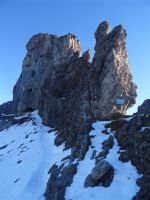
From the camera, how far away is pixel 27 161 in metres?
43.3

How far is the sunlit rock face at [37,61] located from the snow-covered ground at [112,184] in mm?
62822

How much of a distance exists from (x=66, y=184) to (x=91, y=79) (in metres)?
28.8

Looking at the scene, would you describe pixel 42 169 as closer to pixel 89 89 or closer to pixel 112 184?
pixel 112 184

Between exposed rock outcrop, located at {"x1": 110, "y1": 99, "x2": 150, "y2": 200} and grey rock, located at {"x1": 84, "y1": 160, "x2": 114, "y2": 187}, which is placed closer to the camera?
exposed rock outcrop, located at {"x1": 110, "y1": 99, "x2": 150, "y2": 200}

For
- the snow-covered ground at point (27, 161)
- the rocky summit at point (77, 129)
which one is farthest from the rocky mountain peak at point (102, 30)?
the snow-covered ground at point (27, 161)

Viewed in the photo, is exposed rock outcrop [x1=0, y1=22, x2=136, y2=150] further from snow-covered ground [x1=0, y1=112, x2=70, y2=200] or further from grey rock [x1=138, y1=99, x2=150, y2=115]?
grey rock [x1=138, y1=99, x2=150, y2=115]

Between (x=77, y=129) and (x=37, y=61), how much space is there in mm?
60266

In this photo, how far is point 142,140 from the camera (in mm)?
28953

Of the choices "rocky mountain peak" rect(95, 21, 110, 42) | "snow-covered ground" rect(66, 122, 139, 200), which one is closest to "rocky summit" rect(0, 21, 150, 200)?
"snow-covered ground" rect(66, 122, 139, 200)

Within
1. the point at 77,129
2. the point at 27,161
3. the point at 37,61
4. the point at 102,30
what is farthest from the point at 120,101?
the point at 37,61

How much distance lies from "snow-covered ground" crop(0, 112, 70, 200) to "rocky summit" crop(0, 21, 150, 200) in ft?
0.37

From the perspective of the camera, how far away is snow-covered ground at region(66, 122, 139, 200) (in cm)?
2502

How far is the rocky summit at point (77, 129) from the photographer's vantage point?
90.7 ft

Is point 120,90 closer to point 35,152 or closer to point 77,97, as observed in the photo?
point 77,97
